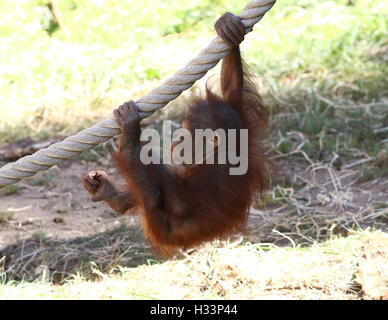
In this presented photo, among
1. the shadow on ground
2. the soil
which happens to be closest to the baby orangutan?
the shadow on ground

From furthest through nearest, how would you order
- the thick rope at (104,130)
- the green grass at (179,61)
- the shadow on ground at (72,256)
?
the green grass at (179,61), the shadow on ground at (72,256), the thick rope at (104,130)

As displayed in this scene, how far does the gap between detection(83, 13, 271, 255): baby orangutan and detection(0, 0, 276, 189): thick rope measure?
24cm

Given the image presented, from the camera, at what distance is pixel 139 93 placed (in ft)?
23.9

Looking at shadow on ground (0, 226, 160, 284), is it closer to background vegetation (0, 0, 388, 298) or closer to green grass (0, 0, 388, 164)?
background vegetation (0, 0, 388, 298)

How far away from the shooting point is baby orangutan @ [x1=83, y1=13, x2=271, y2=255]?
3.76 meters

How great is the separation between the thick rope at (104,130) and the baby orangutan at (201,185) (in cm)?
24

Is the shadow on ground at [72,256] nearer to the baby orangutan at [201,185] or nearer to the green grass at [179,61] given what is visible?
the baby orangutan at [201,185]

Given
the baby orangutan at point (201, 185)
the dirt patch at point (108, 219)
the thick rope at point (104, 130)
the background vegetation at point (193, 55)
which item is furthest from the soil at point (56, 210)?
the thick rope at point (104, 130)

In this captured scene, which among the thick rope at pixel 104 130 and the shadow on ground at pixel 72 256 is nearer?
the thick rope at pixel 104 130

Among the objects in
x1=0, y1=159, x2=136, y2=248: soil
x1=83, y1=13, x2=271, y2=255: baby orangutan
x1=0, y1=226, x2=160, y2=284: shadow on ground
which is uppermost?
x1=83, y1=13, x2=271, y2=255: baby orangutan

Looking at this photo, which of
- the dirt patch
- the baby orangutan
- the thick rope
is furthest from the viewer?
the dirt patch

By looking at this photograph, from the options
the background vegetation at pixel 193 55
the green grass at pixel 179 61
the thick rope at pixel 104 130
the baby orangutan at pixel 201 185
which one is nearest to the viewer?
the thick rope at pixel 104 130

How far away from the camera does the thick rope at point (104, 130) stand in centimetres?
341
